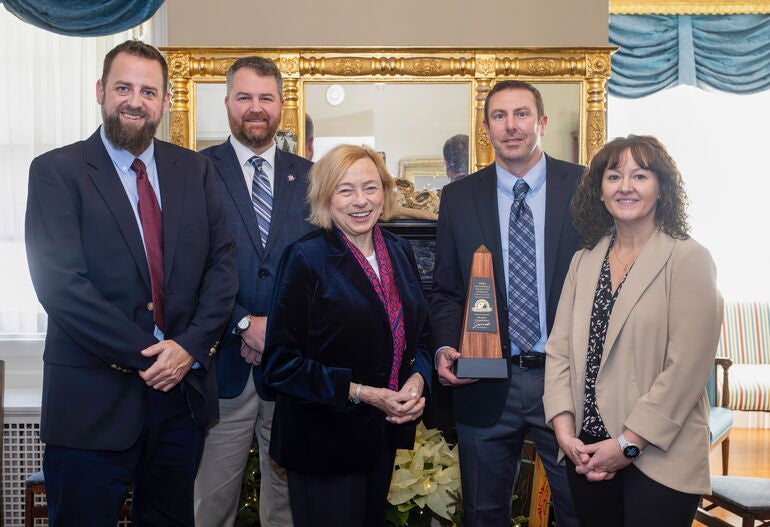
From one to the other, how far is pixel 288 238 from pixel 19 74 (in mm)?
2759

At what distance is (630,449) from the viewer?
1.90 meters

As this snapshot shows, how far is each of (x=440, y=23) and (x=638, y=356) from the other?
8.78 ft

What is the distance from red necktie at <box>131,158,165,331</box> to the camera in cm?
210

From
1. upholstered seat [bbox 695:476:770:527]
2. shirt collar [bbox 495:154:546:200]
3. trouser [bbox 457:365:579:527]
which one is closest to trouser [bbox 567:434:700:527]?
trouser [bbox 457:365:579:527]

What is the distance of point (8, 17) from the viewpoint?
4.44m

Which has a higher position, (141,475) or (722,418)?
(141,475)

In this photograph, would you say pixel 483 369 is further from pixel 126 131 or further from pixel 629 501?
pixel 126 131

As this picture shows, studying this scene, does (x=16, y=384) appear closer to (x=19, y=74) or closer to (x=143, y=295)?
(x=19, y=74)

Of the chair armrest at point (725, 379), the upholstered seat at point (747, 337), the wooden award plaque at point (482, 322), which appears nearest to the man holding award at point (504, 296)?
the wooden award plaque at point (482, 322)

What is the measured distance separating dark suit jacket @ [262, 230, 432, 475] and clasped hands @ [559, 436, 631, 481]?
0.49 meters

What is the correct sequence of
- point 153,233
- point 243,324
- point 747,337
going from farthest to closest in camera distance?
point 747,337 < point 243,324 < point 153,233

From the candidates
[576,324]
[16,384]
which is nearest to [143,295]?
[576,324]

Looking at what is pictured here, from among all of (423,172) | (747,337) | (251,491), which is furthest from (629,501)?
(747,337)

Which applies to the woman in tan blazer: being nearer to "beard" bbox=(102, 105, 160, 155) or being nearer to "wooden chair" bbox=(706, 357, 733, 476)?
"beard" bbox=(102, 105, 160, 155)
